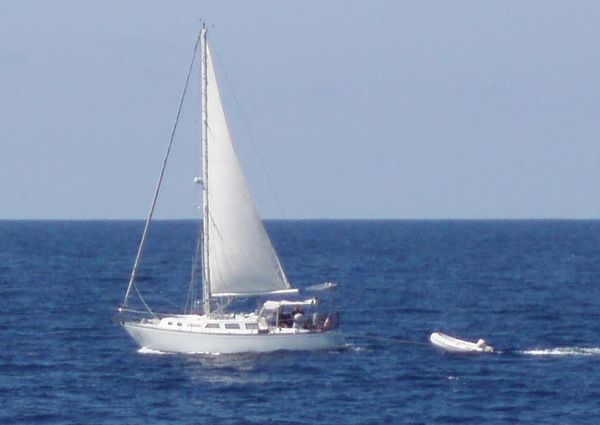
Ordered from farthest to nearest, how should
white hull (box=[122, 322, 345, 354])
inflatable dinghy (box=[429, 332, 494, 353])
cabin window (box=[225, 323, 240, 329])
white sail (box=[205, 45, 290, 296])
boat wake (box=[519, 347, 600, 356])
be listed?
inflatable dinghy (box=[429, 332, 494, 353]), boat wake (box=[519, 347, 600, 356]), white sail (box=[205, 45, 290, 296]), cabin window (box=[225, 323, 240, 329]), white hull (box=[122, 322, 345, 354])

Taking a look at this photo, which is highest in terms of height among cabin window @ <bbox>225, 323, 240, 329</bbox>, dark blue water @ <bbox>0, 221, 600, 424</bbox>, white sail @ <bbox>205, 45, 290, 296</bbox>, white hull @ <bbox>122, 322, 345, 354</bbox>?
white sail @ <bbox>205, 45, 290, 296</bbox>

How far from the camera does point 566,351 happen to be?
249 feet

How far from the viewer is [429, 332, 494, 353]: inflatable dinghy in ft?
248

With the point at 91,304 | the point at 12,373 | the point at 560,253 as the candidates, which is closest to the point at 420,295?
the point at 91,304

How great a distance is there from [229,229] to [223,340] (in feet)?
17.8

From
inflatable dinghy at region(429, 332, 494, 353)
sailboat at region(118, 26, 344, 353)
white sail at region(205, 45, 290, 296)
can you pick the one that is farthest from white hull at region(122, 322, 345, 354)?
inflatable dinghy at region(429, 332, 494, 353)

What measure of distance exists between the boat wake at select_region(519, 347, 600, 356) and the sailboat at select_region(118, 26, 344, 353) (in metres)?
9.42

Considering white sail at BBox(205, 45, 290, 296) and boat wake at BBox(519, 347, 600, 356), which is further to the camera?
boat wake at BBox(519, 347, 600, 356)

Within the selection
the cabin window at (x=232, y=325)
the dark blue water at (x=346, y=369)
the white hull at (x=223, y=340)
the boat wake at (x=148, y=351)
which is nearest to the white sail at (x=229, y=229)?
the cabin window at (x=232, y=325)

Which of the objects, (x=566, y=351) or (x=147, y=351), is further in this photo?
(x=566, y=351)

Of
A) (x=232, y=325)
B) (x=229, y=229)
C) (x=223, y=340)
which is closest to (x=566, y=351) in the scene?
(x=232, y=325)

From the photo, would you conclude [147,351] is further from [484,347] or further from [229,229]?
[484,347]

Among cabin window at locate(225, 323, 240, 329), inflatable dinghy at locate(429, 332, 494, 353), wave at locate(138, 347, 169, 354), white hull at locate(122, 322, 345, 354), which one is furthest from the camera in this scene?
inflatable dinghy at locate(429, 332, 494, 353)

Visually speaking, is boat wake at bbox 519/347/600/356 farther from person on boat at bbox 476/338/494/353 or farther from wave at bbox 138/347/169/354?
wave at bbox 138/347/169/354
